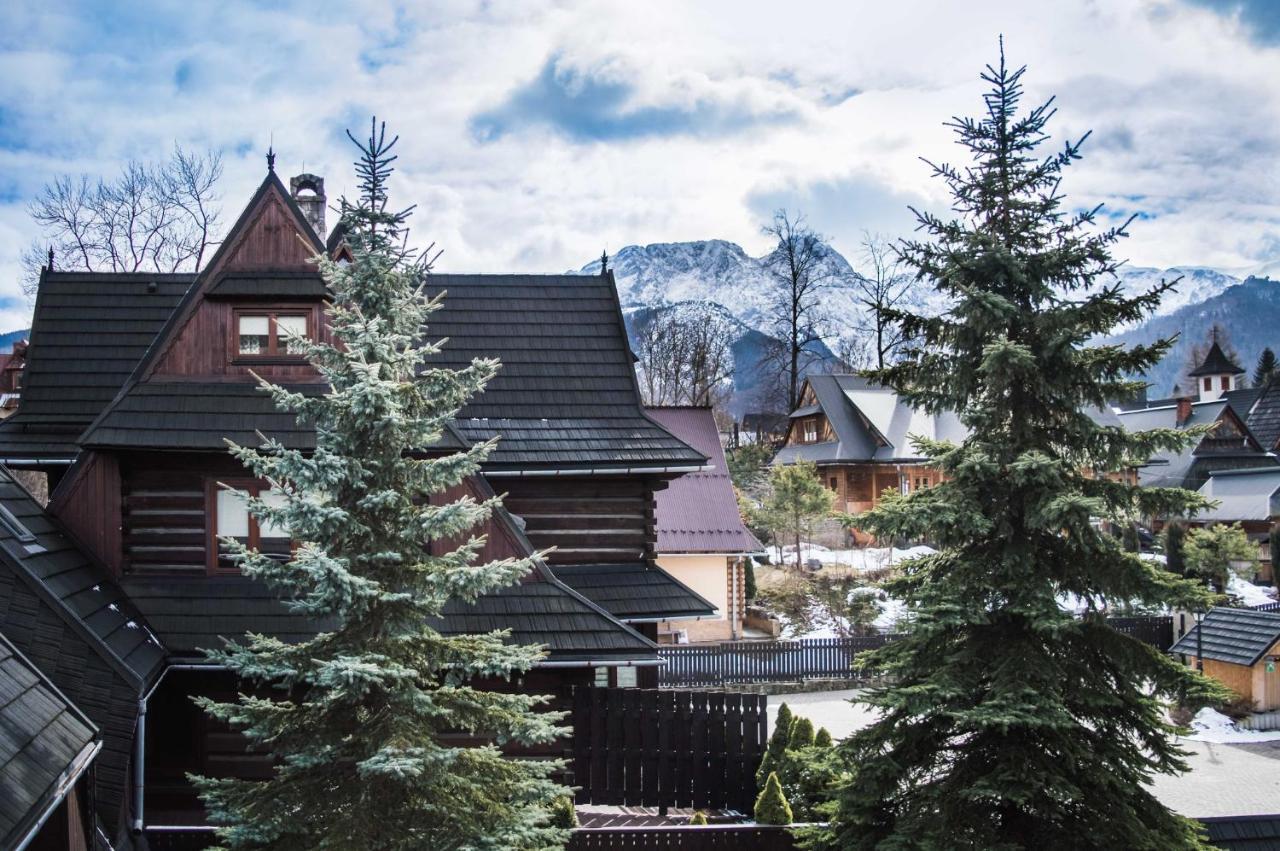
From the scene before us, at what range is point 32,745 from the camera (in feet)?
19.3

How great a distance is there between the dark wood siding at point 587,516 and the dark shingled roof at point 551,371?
0.56 meters

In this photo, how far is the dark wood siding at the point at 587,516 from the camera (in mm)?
13406

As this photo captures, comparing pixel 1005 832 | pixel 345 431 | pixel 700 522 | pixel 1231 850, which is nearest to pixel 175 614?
pixel 345 431

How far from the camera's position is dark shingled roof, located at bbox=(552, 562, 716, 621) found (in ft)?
41.3

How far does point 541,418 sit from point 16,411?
25.3 ft

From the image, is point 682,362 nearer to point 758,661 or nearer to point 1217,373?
point 758,661

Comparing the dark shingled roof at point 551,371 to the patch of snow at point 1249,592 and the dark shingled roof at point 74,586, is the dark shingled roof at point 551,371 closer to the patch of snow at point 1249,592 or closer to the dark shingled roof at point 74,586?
the dark shingled roof at point 74,586

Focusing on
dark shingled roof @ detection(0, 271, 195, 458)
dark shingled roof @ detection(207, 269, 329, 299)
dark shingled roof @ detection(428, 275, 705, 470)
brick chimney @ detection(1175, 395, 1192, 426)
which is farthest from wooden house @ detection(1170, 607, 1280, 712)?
brick chimney @ detection(1175, 395, 1192, 426)

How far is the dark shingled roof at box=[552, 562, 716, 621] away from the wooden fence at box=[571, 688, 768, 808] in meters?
1.15

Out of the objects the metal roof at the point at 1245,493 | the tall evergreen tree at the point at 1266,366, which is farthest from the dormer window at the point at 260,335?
the tall evergreen tree at the point at 1266,366

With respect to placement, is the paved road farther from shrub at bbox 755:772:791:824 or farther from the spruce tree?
the spruce tree

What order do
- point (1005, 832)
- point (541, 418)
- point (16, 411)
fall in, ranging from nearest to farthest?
point (1005, 832), point (16, 411), point (541, 418)

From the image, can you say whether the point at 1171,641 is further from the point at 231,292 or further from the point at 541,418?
the point at 231,292

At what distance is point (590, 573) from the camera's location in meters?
13.2
